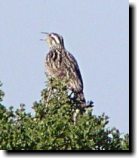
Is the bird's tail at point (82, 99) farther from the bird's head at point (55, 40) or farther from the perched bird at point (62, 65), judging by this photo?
the bird's head at point (55, 40)

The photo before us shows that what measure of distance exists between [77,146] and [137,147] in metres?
0.32

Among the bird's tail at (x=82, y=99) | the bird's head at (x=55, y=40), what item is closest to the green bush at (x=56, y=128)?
the bird's tail at (x=82, y=99)

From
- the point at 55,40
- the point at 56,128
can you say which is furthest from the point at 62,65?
the point at 56,128

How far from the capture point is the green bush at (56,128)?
186 centimetres

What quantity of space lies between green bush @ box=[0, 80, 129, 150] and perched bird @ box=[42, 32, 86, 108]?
0.23ft

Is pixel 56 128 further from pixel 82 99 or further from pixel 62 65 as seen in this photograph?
pixel 62 65

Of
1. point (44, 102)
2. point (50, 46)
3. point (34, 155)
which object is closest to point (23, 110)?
point (44, 102)

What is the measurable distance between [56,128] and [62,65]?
0.46 meters

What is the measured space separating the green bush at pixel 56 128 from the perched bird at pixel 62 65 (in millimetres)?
71

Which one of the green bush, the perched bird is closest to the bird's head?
the perched bird

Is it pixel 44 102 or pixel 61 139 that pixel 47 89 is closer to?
pixel 44 102

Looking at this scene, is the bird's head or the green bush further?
the bird's head

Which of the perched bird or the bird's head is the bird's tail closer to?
the perched bird

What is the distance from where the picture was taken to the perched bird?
6.78 ft
